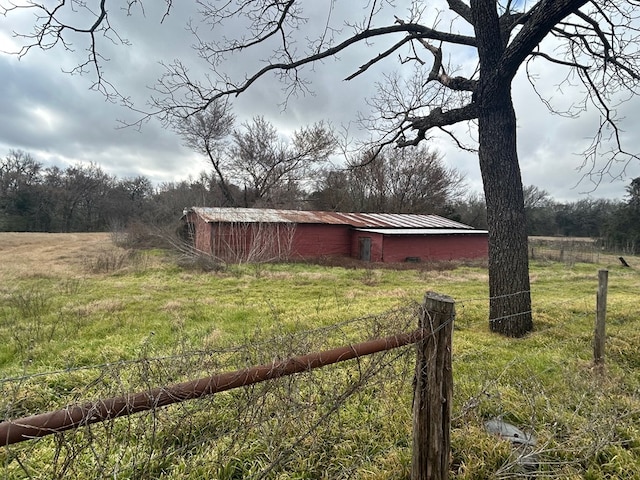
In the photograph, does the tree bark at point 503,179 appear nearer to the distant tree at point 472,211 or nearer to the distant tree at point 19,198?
the distant tree at point 472,211

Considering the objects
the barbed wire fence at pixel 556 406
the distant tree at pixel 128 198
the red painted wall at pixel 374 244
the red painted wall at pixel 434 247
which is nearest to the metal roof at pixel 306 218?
the red painted wall at pixel 374 244

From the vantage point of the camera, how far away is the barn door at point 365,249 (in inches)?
815

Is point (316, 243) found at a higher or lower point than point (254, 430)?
higher

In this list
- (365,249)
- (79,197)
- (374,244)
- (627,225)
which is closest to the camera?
(374,244)

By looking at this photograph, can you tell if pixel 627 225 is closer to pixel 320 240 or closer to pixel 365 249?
pixel 365 249

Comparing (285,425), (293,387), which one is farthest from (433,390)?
(285,425)

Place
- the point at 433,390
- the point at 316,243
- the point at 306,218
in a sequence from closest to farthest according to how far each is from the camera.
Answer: the point at 433,390 → the point at 316,243 → the point at 306,218

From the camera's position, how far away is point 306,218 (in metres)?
20.8

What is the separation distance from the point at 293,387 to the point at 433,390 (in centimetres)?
99

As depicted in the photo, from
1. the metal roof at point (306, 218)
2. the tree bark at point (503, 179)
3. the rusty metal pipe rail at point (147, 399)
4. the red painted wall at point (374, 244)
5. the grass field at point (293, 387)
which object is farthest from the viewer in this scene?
the red painted wall at point (374, 244)

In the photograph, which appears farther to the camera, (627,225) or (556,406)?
(627,225)

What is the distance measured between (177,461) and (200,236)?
1818 cm

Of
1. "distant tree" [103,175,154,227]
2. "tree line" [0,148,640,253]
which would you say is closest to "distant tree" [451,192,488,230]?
"tree line" [0,148,640,253]

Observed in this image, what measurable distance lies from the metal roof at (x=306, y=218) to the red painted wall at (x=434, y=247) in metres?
1.40
